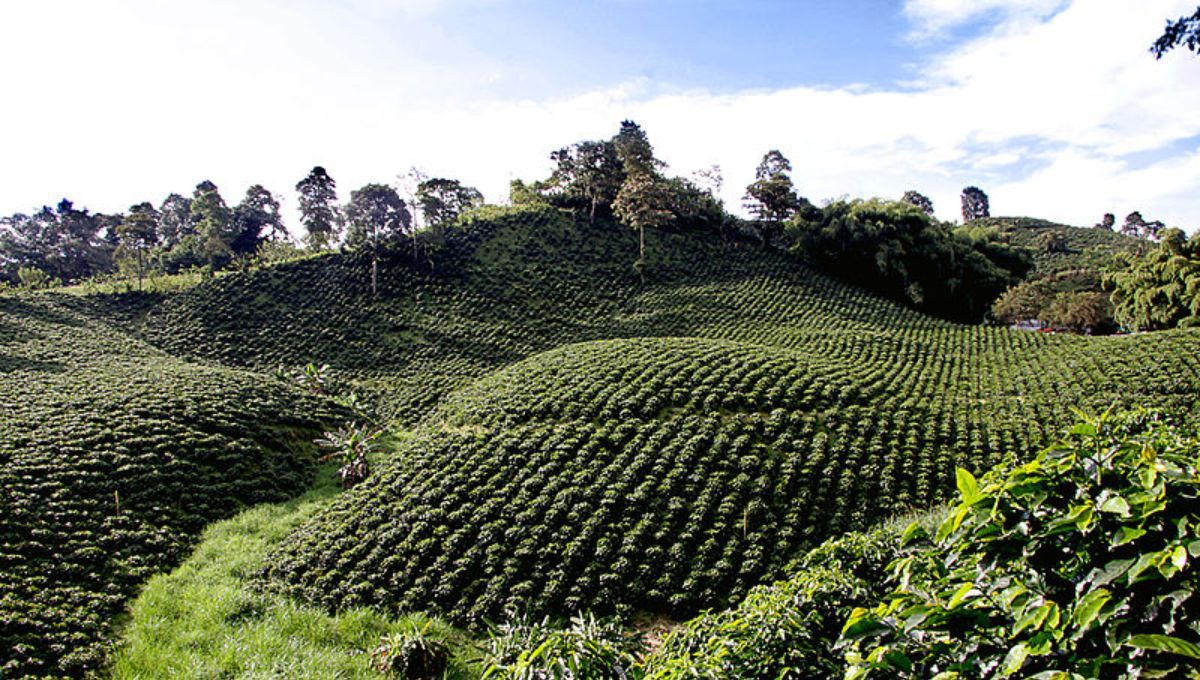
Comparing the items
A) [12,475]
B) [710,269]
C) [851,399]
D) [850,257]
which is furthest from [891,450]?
[850,257]

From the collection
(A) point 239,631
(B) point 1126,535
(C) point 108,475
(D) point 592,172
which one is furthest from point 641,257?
(B) point 1126,535

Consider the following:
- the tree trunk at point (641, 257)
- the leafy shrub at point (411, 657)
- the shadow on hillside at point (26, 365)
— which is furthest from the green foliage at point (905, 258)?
the shadow on hillside at point (26, 365)

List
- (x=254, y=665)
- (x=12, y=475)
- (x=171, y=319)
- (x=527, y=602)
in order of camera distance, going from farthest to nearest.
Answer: (x=171, y=319)
(x=12, y=475)
(x=527, y=602)
(x=254, y=665)

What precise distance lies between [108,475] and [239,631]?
10095mm

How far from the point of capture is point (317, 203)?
6172 cm

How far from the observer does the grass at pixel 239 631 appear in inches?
433

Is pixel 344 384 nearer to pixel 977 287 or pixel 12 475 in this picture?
pixel 12 475

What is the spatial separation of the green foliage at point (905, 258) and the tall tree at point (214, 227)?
185 feet

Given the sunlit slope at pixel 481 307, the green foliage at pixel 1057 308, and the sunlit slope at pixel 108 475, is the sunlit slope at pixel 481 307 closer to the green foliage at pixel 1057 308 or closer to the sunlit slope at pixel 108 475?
the sunlit slope at pixel 108 475

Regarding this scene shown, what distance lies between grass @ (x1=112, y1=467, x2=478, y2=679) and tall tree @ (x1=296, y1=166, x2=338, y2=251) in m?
51.1

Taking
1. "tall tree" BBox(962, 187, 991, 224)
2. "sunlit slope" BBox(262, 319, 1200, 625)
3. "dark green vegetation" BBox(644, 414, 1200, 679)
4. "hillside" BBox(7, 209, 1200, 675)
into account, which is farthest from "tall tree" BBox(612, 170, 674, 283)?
"tall tree" BBox(962, 187, 991, 224)

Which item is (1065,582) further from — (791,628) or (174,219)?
(174,219)

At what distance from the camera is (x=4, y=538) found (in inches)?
572

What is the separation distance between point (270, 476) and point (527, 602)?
12946 mm
